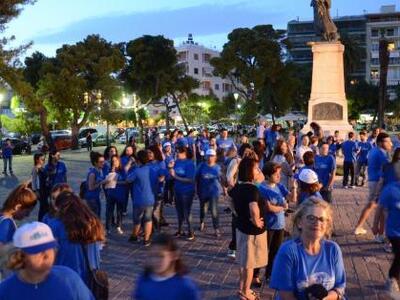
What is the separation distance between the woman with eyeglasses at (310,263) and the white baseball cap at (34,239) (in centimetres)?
135

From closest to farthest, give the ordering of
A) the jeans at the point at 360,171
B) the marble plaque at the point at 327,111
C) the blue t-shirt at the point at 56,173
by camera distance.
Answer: the blue t-shirt at the point at 56,173, the jeans at the point at 360,171, the marble plaque at the point at 327,111

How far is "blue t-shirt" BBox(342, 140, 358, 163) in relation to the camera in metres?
16.1

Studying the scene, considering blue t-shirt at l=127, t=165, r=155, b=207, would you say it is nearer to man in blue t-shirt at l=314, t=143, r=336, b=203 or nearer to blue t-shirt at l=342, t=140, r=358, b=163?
man in blue t-shirt at l=314, t=143, r=336, b=203

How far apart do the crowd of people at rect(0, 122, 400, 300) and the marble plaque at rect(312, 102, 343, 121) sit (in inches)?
385

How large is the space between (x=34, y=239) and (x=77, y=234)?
1.31 m

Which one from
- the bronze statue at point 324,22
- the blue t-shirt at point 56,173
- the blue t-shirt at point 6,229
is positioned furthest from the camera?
the bronze statue at point 324,22

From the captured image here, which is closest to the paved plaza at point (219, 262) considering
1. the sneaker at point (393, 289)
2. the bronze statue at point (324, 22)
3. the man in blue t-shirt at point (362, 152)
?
the sneaker at point (393, 289)

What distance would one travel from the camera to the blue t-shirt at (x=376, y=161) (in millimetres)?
9477

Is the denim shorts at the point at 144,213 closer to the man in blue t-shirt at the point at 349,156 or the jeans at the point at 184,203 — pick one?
the jeans at the point at 184,203

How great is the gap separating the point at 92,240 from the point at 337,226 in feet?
24.1

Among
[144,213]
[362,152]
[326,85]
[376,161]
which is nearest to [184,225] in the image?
[144,213]

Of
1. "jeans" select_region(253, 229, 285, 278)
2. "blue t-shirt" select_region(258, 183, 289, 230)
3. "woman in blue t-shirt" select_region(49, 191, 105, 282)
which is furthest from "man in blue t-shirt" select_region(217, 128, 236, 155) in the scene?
"woman in blue t-shirt" select_region(49, 191, 105, 282)

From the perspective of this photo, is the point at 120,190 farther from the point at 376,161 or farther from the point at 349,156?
the point at 349,156

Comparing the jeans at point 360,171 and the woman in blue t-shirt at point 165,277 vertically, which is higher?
the woman in blue t-shirt at point 165,277
